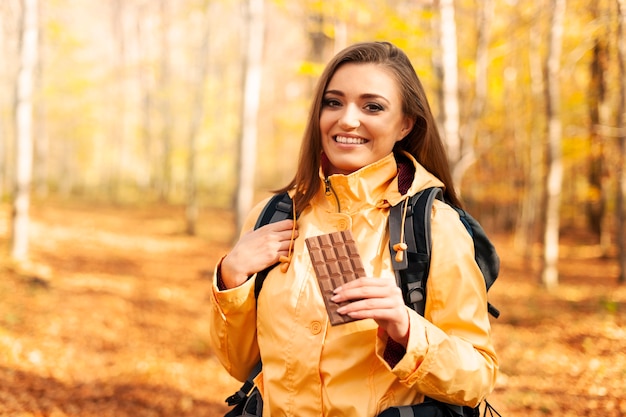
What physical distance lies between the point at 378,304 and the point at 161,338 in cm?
715

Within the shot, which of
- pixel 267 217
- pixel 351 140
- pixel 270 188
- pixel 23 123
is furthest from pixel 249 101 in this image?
pixel 351 140

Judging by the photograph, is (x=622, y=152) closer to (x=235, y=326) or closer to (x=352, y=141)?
(x=352, y=141)

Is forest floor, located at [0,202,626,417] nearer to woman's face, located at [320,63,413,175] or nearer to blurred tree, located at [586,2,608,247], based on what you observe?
blurred tree, located at [586,2,608,247]

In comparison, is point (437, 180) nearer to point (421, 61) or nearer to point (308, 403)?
point (308, 403)

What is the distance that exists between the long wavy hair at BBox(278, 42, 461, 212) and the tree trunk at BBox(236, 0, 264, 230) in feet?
33.0

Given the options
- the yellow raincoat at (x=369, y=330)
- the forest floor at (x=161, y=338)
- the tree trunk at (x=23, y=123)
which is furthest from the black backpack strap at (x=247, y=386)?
the tree trunk at (x=23, y=123)

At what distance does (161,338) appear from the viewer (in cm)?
803

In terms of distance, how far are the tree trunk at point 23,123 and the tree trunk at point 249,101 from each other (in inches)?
173

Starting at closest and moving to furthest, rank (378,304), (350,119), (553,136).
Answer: (378,304)
(350,119)
(553,136)

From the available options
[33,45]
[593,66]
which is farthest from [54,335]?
[593,66]

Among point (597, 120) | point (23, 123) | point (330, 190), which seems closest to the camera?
point (330, 190)

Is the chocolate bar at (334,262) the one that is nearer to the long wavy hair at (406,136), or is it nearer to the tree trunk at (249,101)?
the long wavy hair at (406,136)

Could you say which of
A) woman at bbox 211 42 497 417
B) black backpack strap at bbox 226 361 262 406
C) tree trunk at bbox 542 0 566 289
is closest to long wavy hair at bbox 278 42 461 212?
woman at bbox 211 42 497 417

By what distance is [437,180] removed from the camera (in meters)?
1.96
